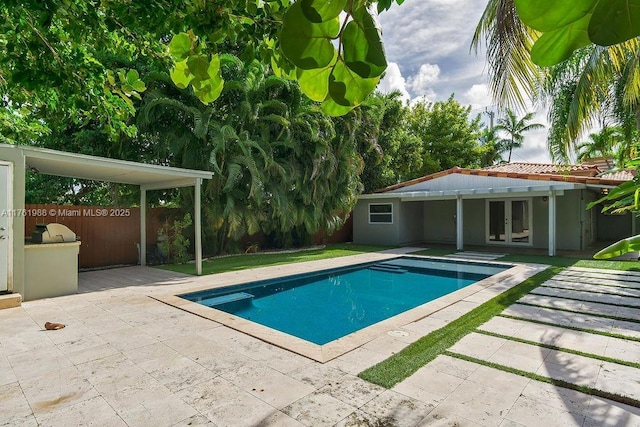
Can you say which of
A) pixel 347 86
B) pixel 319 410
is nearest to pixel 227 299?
pixel 319 410

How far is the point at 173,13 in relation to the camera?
1.88 meters

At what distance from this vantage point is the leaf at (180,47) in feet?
4.25

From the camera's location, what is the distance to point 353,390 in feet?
11.9

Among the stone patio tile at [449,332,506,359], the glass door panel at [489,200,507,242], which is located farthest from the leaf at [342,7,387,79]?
the glass door panel at [489,200,507,242]

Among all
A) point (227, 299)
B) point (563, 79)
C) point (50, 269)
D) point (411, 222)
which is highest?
point (563, 79)

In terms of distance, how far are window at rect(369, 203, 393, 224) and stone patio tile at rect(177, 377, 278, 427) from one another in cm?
1543

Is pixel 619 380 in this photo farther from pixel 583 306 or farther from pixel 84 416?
pixel 84 416

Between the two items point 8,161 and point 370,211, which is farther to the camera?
point 370,211

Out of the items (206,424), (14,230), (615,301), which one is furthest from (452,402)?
(14,230)

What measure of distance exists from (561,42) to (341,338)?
16.8ft

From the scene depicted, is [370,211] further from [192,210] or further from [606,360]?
[606,360]

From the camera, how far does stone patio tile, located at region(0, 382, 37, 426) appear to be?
10.3ft

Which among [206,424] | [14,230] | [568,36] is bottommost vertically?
[206,424]

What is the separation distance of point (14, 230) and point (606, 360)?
31.4 feet
